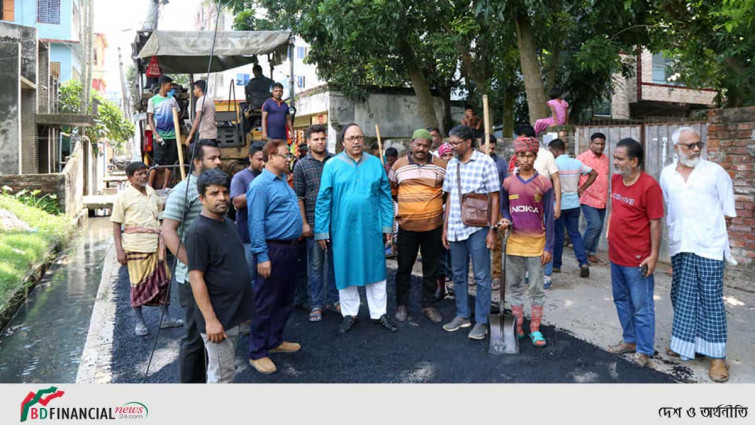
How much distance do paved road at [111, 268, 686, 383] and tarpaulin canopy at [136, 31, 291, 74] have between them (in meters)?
4.91

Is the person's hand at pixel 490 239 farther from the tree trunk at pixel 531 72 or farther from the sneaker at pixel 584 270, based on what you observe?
the tree trunk at pixel 531 72

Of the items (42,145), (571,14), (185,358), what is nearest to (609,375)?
(185,358)

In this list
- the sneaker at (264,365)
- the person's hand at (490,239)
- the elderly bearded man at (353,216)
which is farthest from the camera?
the elderly bearded man at (353,216)

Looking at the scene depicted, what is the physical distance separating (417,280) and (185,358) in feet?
14.1

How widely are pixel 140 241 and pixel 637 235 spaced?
446 cm

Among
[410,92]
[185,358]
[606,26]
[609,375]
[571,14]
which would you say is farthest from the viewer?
[410,92]

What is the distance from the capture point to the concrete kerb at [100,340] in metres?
4.79

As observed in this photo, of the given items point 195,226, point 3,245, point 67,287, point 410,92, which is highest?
point 410,92

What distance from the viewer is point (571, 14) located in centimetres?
1296

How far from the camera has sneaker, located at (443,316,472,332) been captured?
552cm

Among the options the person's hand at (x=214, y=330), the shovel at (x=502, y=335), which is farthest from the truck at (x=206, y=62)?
the person's hand at (x=214, y=330)

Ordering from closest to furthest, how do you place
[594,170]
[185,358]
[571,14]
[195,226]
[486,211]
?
[195,226] < [185,358] < [486,211] < [594,170] < [571,14]

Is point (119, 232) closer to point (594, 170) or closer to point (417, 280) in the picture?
point (417, 280)

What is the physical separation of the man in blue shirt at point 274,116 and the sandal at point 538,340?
5304 mm
